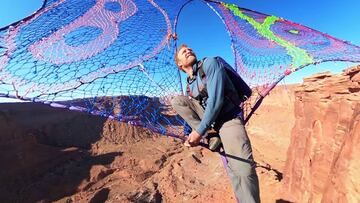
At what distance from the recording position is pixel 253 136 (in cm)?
3147

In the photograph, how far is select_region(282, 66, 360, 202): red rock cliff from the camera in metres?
4.98

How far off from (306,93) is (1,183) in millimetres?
30901

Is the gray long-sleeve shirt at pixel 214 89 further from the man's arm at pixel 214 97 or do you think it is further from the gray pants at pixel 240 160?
the gray pants at pixel 240 160

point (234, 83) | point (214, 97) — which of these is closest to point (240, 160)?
point (214, 97)

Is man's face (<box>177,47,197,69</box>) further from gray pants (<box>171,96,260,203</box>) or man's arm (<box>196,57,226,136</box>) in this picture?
gray pants (<box>171,96,260,203</box>)

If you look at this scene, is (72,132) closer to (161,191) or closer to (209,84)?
(161,191)

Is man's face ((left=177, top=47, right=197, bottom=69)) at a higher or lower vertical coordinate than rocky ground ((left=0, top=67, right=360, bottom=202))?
higher

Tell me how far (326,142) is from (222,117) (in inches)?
169

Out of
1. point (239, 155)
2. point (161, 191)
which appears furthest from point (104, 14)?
point (161, 191)

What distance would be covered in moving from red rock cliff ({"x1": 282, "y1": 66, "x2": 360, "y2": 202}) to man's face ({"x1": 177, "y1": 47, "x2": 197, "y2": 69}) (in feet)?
10.1

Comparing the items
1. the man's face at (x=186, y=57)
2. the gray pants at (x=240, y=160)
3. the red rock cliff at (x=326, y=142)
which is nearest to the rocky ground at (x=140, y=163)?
the red rock cliff at (x=326, y=142)

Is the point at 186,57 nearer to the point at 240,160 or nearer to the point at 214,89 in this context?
the point at 214,89

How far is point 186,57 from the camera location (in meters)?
3.86

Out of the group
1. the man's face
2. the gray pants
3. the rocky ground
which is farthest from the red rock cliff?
the man's face
